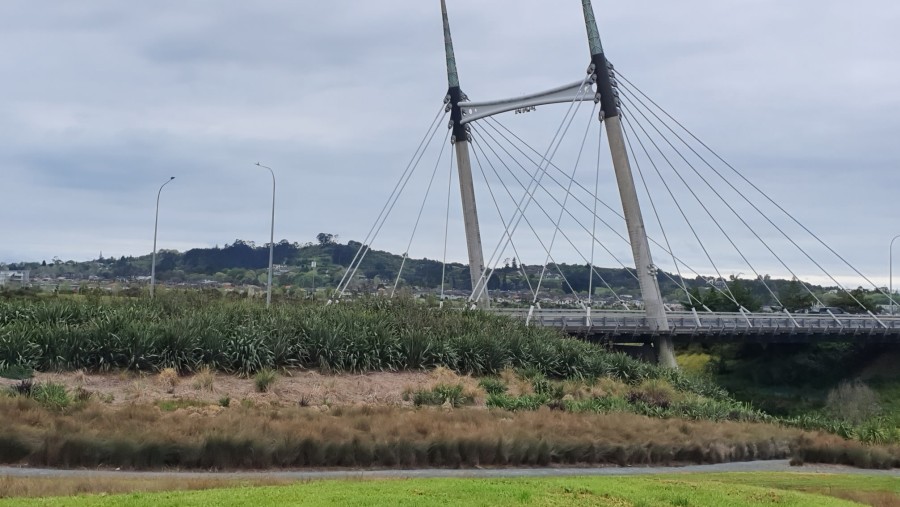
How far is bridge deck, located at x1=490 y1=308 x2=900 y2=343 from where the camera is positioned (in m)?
48.1

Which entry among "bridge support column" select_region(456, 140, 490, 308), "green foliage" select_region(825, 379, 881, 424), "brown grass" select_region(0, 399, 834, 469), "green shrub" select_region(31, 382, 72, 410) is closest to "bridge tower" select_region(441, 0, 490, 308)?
"bridge support column" select_region(456, 140, 490, 308)

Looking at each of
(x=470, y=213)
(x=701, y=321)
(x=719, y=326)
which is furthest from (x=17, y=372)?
(x=701, y=321)

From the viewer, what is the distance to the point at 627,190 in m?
46.9

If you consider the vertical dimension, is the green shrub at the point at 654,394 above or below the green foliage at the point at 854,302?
below

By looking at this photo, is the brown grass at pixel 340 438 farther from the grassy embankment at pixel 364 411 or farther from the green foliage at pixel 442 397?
the green foliage at pixel 442 397

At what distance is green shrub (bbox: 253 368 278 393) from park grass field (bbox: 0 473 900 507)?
12256mm

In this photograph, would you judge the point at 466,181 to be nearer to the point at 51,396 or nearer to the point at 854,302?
the point at 51,396

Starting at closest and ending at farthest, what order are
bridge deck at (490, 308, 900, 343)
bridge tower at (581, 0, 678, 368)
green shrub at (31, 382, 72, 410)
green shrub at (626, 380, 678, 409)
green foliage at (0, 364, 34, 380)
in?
green shrub at (31, 382, 72, 410) < green foliage at (0, 364, 34, 380) < green shrub at (626, 380, 678, 409) < bridge tower at (581, 0, 678, 368) < bridge deck at (490, 308, 900, 343)

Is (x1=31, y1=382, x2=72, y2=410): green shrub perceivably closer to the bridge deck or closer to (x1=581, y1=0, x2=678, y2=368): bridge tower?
the bridge deck

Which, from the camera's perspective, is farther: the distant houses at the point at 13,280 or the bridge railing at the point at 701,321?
the distant houses at the point at 13,280

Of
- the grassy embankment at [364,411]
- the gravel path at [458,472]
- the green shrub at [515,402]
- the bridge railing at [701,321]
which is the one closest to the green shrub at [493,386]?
the grassy embankment at [364,411]

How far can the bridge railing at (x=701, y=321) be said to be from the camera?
48156 millimetres

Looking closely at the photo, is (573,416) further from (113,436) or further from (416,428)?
(113,436)

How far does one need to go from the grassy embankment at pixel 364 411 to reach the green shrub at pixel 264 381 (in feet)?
4.61
